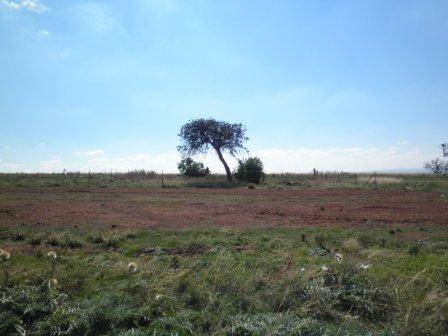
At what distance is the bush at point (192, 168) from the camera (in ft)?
155

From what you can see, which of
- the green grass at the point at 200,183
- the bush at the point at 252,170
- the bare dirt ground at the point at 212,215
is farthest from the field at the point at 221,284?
the bush at the point at 252,170

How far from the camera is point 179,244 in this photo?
912cm

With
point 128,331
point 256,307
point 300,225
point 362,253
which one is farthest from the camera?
point 300,225

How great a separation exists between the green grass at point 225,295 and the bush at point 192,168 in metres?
39.0

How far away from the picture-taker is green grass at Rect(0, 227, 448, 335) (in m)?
4.61

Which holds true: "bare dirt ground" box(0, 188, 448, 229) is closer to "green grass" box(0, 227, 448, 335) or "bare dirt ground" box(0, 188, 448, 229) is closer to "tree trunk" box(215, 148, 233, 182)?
"green grass" box(0, 227, 448, 335)

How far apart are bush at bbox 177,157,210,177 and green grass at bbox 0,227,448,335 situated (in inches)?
1534

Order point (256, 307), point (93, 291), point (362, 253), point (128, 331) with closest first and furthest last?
point (128, 331), point (256, 307), point (93, 291), point (362, 253)

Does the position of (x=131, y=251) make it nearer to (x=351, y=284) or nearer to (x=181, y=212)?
(x=351, y=284)

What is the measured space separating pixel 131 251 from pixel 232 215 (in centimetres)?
680

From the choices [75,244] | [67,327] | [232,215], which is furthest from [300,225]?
[67,327]

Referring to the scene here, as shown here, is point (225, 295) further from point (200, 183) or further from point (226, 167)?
point (226, 167)

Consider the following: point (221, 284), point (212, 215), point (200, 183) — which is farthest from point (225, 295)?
point (200, 183)

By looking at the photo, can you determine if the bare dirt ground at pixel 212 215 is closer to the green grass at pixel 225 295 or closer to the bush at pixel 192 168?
the green grass at pixel 225 295
